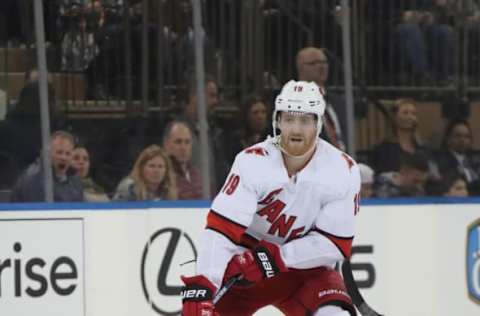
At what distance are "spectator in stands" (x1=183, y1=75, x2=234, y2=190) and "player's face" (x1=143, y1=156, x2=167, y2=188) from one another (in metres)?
0.17

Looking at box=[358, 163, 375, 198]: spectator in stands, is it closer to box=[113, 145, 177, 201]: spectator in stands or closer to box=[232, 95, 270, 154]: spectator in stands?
box=[232, 95, 270, 154]: spectator in stands

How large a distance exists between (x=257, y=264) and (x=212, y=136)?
7.48ft

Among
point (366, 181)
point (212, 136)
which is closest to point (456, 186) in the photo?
point (366, 181)

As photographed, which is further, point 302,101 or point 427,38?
point 427,38

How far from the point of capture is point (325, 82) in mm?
6809

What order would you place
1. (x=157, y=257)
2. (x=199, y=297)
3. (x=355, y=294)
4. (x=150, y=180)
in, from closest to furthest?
(x=199, y=297) → (x=355, y=294) → (x=157, y=257) → (x=150, y=180)

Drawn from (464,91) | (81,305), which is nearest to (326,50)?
(464,91)

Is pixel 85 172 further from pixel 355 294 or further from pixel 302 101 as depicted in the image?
pixel 302 101

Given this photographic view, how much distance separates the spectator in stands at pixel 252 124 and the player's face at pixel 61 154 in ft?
2.67

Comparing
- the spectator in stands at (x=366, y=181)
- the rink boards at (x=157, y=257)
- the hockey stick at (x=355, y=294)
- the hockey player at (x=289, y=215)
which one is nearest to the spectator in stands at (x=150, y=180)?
the rink boards at (x=157, y=257)

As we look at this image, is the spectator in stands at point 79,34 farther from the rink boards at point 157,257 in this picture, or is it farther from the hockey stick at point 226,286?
the hockey stick at point 226,286

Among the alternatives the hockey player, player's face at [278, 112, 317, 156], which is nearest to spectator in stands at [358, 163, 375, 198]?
the hockey player

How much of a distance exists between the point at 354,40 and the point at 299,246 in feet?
8.21

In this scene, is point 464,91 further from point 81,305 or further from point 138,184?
point 81,305
